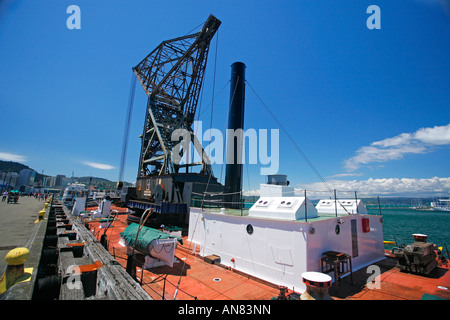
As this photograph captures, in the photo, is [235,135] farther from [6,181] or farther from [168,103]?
[6,181]

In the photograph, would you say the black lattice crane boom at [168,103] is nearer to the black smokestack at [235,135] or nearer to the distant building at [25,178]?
the black smokestack at [235,135]

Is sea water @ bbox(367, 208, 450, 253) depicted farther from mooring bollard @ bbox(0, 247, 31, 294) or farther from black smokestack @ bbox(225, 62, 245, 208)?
mooring bollard @ bbox(0, 247, 31, 294)

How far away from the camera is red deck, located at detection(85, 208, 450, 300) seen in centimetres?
788

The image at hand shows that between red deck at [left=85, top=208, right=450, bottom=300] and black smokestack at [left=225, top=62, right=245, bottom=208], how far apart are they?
644 cm

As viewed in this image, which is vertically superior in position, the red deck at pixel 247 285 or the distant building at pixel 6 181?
the distant building at pixel 6 181

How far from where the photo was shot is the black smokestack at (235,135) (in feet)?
53.3

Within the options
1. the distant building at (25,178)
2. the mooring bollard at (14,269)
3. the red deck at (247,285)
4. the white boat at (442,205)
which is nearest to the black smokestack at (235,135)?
the red deck at (247,285)

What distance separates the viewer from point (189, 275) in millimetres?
10039

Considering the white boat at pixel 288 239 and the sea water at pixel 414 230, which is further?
the sea water at pixel 414 230

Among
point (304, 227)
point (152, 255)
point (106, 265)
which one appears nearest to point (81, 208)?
point (152, 255)

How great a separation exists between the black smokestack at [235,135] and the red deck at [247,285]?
21.1 ft

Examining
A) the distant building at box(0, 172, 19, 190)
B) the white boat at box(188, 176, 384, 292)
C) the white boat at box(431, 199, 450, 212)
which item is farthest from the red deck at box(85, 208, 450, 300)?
the white boat at box(431, 199, 450, 212)
